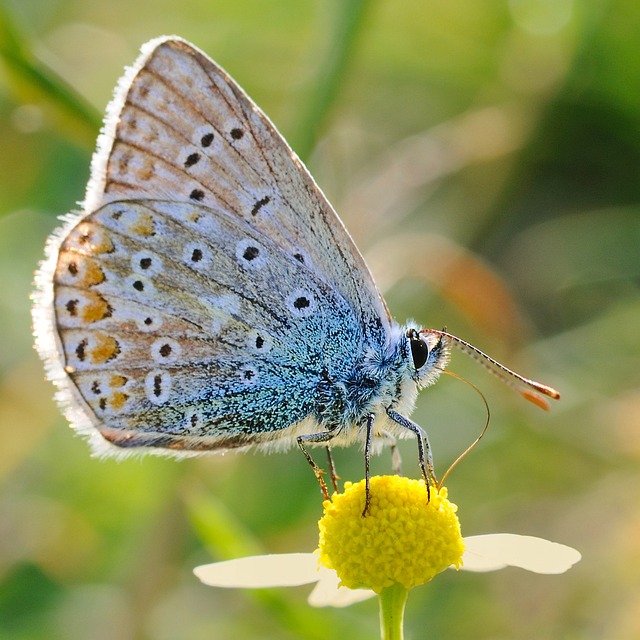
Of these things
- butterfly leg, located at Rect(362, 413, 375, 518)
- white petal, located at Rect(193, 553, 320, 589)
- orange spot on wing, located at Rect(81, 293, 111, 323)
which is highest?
orange spot on wing, located at Rect(81, 293, 111, 323)

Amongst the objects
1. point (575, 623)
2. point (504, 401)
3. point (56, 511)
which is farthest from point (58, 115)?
point (575, 623)

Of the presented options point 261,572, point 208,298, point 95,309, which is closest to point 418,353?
point 208,298

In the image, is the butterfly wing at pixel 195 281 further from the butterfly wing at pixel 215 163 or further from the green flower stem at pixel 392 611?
the green flower stem at pixel 392 611

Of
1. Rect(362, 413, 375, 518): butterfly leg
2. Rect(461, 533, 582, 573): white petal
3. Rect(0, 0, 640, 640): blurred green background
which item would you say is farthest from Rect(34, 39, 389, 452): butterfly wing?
Rect(461, 533, 582, 573): white petal

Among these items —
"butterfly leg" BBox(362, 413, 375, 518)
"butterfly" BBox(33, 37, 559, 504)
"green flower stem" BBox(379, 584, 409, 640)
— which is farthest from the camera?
"butterfly" BBox(33, 37, 559, 504)

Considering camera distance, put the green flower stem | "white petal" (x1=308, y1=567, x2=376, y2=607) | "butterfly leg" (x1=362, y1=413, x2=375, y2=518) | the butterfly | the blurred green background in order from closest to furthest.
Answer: the green flower stem
"butterfly leg" (x1=362, y1=413, x2=375, y2=518)
"white petal" (x1=308, y1=567, x2=376, y2=607)
the butterfly
the blurred green background

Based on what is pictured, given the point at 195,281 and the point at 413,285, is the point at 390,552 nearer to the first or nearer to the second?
the point at 195,281

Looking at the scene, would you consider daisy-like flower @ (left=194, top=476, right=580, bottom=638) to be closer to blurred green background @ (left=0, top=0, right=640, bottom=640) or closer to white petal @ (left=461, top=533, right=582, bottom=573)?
white petal @ (left=461, top=533, right=582, bottom=573)
